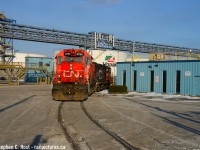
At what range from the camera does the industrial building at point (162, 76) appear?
28484 mm

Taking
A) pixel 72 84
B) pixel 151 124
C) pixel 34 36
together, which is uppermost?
pixel 34 36

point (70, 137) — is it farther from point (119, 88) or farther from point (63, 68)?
point (119, 88)

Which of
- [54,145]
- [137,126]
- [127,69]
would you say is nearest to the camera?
[54,145]

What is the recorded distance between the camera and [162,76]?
31219 mm

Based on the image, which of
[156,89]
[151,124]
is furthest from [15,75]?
[151,124]

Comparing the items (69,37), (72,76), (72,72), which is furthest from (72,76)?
(69,37)

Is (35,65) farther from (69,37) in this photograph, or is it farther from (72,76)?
(72,76)

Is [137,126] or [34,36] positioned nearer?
[137,126]

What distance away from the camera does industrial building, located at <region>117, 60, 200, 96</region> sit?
28484 mm

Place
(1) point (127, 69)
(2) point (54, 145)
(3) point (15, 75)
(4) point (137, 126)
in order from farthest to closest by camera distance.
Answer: (3) point (15, 75), (1) point (127, 69), (4) point (137, 126), (2) point (54, 145)

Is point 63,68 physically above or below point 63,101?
above

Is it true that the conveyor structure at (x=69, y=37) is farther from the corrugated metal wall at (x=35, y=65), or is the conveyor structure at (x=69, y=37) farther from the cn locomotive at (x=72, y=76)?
the cn locomotive at (x=72, y=76)

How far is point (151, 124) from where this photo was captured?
12148 millimetres

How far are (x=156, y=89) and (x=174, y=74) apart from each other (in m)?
2.82
